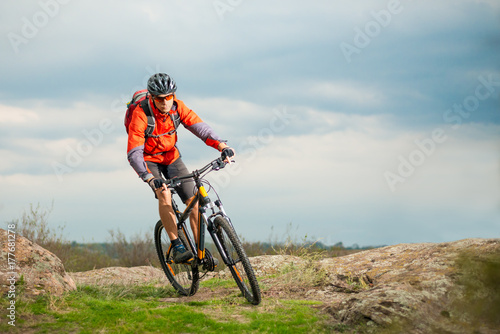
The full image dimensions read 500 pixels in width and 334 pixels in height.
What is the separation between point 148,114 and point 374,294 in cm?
394

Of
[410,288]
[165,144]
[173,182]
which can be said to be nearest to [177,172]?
[165,144]

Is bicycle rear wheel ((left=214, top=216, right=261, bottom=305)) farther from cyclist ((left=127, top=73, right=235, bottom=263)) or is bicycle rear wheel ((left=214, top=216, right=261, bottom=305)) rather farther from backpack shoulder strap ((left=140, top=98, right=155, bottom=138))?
backpack shoulder strap ((left=140, top=98, right=155, bottom=138))

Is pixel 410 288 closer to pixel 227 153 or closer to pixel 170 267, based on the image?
pixel 227 153

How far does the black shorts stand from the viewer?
7205mm

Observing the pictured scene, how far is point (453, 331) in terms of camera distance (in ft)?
14.1

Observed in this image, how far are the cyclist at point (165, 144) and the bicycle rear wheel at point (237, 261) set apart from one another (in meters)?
0.79

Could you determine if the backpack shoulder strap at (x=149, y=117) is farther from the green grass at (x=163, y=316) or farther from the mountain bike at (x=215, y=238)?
the green grass at (x=163, y=316)

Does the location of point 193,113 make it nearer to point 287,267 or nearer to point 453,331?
point 287,267

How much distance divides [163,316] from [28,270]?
7.21 feet

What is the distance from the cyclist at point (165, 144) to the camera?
6.78 m

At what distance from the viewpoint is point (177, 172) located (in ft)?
24.4

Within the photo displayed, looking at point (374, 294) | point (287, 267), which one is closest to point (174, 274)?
point (287, 267)

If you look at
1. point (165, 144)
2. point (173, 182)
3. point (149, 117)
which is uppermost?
point (149, 117)

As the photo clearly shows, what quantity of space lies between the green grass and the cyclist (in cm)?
108
